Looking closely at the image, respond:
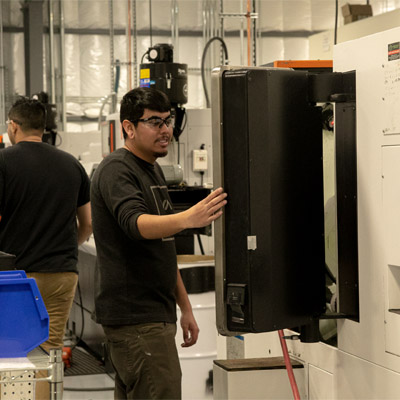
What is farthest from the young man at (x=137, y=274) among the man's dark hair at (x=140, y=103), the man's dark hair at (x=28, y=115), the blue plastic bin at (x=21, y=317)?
the man's dark hair at (x=28, y=115)

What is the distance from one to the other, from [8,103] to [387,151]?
6522mm

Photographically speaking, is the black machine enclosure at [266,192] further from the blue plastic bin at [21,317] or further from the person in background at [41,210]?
the person in background at [41,210]

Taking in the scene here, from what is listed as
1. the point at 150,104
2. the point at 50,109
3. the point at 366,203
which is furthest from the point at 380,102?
the point at 50,109

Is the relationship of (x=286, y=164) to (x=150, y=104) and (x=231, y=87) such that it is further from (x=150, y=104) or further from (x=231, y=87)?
(x=150, y=104)

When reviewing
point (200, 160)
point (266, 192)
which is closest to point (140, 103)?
point (266, 192)

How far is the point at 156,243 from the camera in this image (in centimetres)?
238

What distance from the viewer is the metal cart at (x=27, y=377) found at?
1783 mm

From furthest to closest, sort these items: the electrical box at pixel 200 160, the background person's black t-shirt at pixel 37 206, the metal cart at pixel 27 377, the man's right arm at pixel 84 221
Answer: the electrical box at pixel 200 160 → the man's right arm at pixel 84 221 → the background person's black t-shirt at pixel 37 206 → the metal cart at pixel 27 377

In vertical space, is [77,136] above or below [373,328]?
above

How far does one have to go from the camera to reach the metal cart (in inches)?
70.2

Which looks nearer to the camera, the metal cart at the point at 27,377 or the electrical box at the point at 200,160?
the metal cart at the point at 27,377

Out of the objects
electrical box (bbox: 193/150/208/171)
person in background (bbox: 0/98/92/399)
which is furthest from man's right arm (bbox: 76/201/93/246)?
electrical box (bbox: 193/150/208/171)

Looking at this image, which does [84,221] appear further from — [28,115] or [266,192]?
[266,192]

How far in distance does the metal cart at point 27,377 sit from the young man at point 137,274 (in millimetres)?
551
